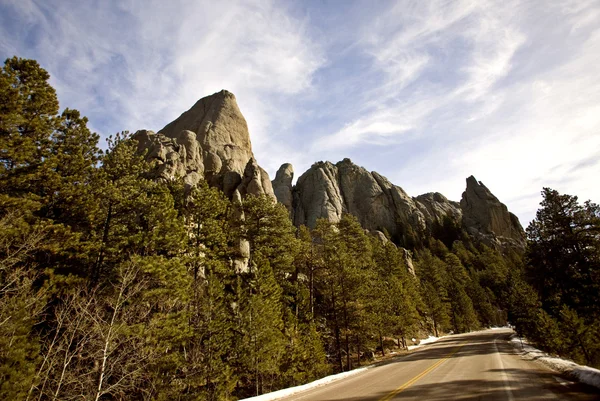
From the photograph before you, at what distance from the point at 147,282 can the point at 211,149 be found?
38343 mm

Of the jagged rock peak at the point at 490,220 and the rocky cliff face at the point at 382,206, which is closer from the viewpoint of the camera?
the rocky cliff face at the point at 382,206

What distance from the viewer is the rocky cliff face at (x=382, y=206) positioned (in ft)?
291

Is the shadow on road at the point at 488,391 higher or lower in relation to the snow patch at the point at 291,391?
higher

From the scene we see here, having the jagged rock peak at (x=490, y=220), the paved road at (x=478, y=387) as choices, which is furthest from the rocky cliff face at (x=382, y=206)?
the paved road at (x=478, y=387)

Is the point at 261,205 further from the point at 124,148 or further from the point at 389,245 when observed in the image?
the point at 389,245

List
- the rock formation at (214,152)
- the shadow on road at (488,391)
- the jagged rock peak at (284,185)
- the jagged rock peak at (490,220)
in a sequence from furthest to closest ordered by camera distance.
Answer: the jagged rock peak at (490,220), the jagged rock peak at (284,185), the rock formation at (214,152), the shadow on road at (488,391)

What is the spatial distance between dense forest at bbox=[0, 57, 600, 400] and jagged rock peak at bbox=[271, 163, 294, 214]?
2198 inches

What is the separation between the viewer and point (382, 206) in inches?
3816

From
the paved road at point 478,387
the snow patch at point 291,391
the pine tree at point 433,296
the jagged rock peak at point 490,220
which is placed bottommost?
the snow patch at point 291,391

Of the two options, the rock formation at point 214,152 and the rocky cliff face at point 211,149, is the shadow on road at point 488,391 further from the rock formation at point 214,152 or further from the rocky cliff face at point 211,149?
the rocky cliff face at point 211,149

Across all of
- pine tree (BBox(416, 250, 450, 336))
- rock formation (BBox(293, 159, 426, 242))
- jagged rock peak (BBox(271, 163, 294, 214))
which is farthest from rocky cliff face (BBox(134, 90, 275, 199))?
rock formation (BBox(293, 159, 426, 242))

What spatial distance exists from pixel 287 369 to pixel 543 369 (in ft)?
47.8

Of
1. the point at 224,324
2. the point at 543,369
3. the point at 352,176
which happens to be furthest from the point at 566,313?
the point at 352,176

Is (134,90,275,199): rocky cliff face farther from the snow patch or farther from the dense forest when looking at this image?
the snow patch
